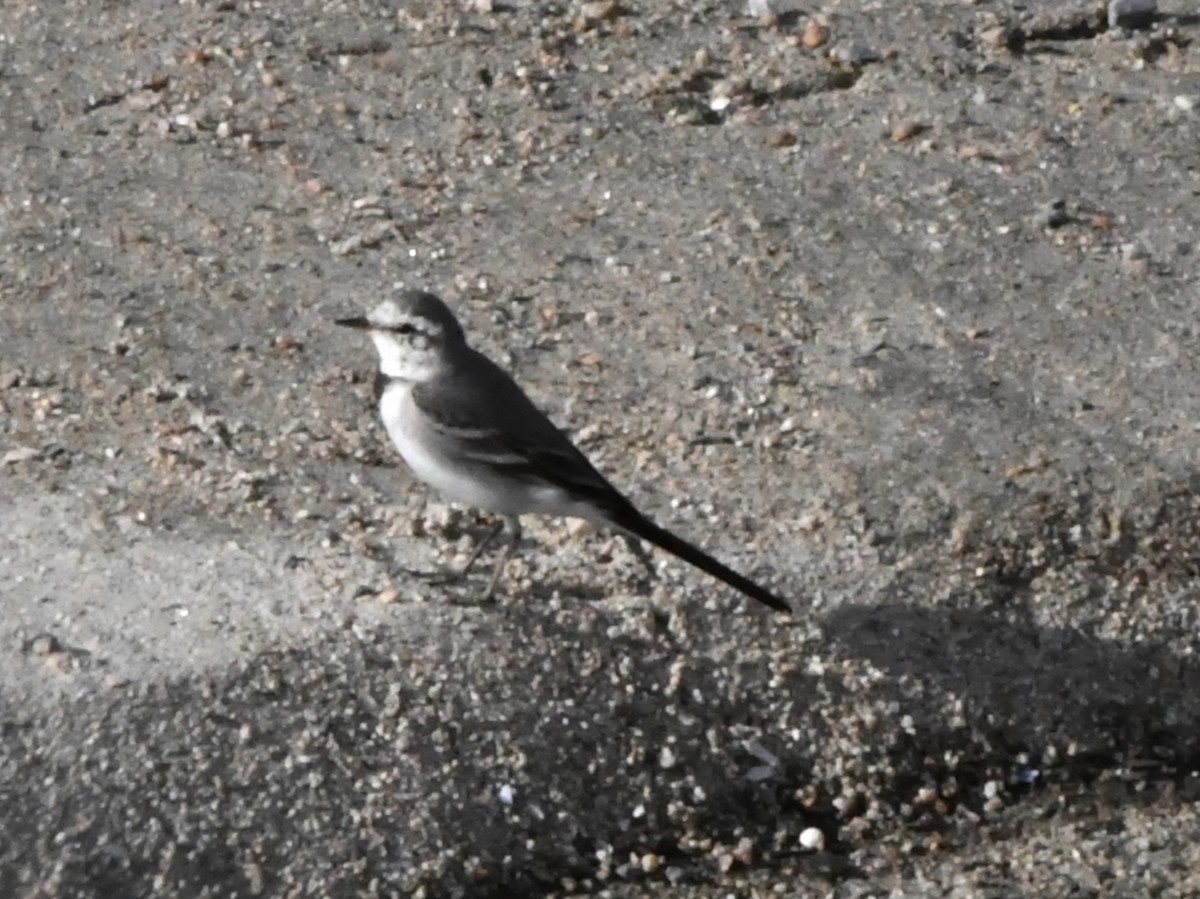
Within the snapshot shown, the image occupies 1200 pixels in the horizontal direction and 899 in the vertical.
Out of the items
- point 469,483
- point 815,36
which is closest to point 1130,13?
point 815,36

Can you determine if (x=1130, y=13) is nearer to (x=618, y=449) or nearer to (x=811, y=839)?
(x=618, y=449)

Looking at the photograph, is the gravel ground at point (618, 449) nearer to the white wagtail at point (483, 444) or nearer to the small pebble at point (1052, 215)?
the small pebble at point (1052, 215)

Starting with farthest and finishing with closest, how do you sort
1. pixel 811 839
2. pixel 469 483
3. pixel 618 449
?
pixel 618 449, pixel 469 483, pixel 811 839

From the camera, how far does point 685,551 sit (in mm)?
5500

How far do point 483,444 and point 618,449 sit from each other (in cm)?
79

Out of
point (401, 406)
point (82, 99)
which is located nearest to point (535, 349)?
point (401, 406)

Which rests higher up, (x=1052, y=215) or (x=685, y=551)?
(x=685, y=551)

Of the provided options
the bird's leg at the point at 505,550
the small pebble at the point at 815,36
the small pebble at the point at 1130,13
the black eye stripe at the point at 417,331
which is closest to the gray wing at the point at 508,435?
the black eye stripe at the point at 417,331

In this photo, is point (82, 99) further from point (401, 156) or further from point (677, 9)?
point (677, 9)

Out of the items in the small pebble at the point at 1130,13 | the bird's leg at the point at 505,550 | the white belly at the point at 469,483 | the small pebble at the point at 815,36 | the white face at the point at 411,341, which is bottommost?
the small pebble at the point at 1130,13

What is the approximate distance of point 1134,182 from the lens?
773 centimetres

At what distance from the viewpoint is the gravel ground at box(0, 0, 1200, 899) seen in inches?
207

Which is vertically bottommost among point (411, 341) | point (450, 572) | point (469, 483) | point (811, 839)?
point (811, 839)

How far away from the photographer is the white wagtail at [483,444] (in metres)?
5.52
